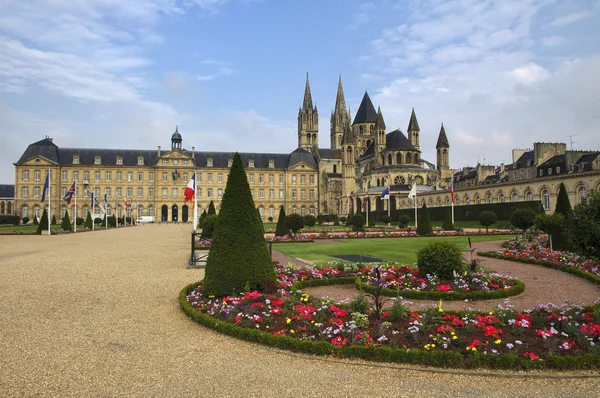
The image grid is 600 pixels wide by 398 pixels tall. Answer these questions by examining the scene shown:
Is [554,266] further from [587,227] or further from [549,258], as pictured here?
[587,227]

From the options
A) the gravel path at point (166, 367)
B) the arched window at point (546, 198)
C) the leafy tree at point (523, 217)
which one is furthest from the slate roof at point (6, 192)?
the gravel path at point (166, 367)

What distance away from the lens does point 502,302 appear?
8031 millimetres

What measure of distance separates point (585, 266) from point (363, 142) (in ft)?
Result: 223

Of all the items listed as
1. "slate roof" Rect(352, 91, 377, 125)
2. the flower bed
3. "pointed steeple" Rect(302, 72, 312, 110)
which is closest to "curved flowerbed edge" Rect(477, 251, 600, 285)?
the flower bed

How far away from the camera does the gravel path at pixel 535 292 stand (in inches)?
309

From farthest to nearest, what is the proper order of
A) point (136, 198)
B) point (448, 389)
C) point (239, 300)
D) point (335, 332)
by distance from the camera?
point (136, 198) → point (239, 300) → point (335, 332) → point (448, 389)

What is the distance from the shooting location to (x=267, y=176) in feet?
236

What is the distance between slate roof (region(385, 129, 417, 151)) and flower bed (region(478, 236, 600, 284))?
4932 cm

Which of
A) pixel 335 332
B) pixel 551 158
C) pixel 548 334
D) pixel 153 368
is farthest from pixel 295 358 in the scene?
pixel 551 158

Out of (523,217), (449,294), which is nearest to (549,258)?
(449,294)

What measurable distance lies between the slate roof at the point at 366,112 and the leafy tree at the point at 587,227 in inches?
2736

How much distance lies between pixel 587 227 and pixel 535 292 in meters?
1.66

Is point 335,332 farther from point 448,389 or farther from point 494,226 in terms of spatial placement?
point 494,226

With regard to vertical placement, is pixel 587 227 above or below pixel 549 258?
above
